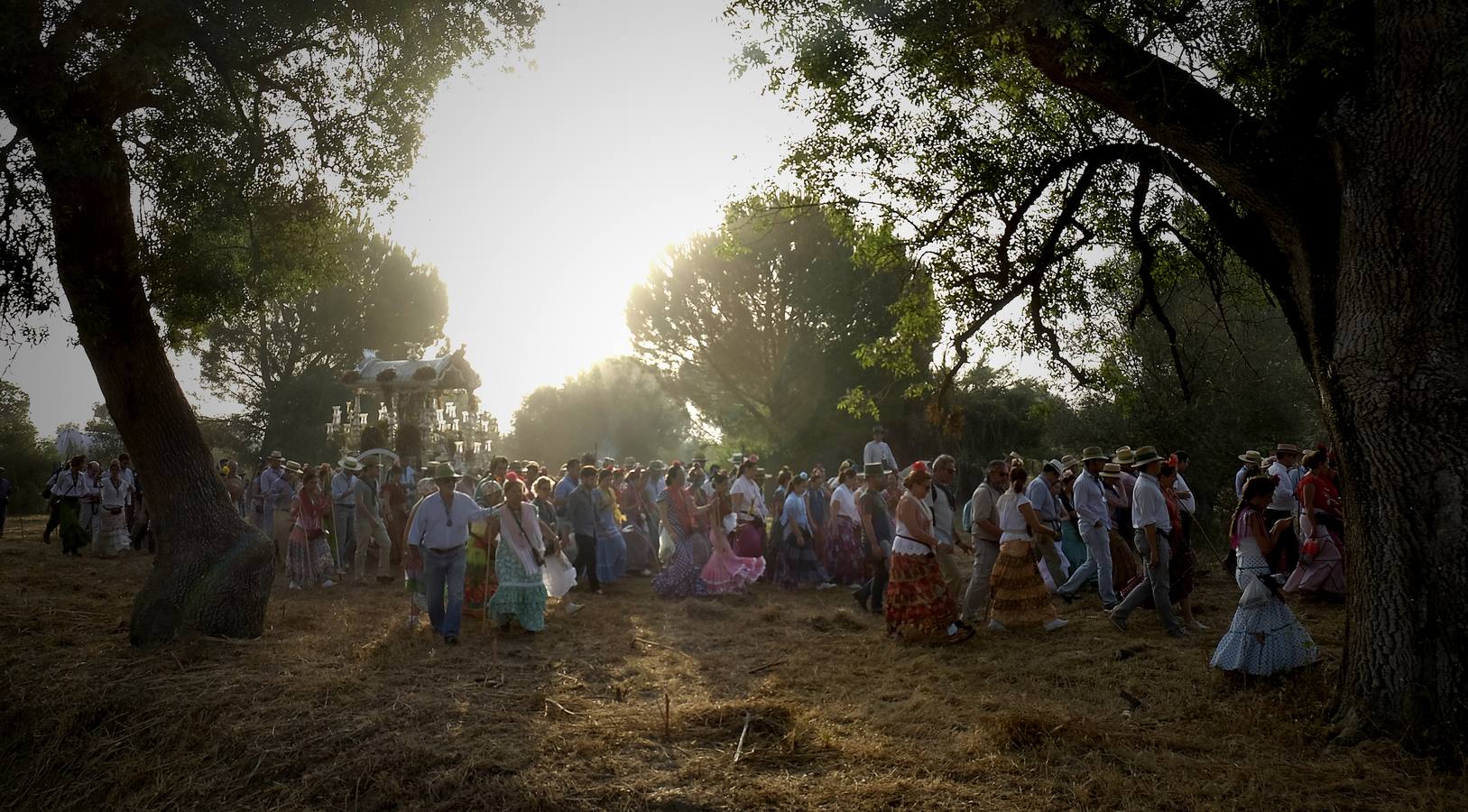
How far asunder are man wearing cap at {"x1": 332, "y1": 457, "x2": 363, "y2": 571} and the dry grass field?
518 centimetres

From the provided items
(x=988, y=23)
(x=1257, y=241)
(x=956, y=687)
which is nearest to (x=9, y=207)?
(x=988, y=23)

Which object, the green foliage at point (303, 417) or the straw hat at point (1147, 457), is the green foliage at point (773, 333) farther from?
the straw hat at point (1147, 457)

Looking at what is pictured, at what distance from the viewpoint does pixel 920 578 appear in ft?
30.3

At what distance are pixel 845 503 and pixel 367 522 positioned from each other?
7816 mm

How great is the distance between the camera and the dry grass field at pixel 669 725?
5059 mm

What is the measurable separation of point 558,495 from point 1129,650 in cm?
897

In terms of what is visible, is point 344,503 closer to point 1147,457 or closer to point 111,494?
point 111,494

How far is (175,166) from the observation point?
9797 mm

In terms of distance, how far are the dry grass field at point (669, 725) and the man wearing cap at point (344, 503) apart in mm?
5177

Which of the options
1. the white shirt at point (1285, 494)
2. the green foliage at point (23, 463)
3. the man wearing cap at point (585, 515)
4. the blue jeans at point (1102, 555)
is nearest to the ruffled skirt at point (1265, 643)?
the blue jeans at point (1102, 555)

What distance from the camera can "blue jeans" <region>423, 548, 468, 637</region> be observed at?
9.46 metres

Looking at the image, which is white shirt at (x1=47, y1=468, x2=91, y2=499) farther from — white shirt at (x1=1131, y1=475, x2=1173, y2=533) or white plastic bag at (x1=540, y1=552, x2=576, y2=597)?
white shirt at (x1=1131, y1=475, x2=1173, y2=533)

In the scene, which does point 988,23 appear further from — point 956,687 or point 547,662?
point 547,662

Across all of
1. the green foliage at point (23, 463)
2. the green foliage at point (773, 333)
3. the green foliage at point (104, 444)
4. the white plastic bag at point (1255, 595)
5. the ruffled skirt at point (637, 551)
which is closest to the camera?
the white plastic bag at point (1255, 595)
